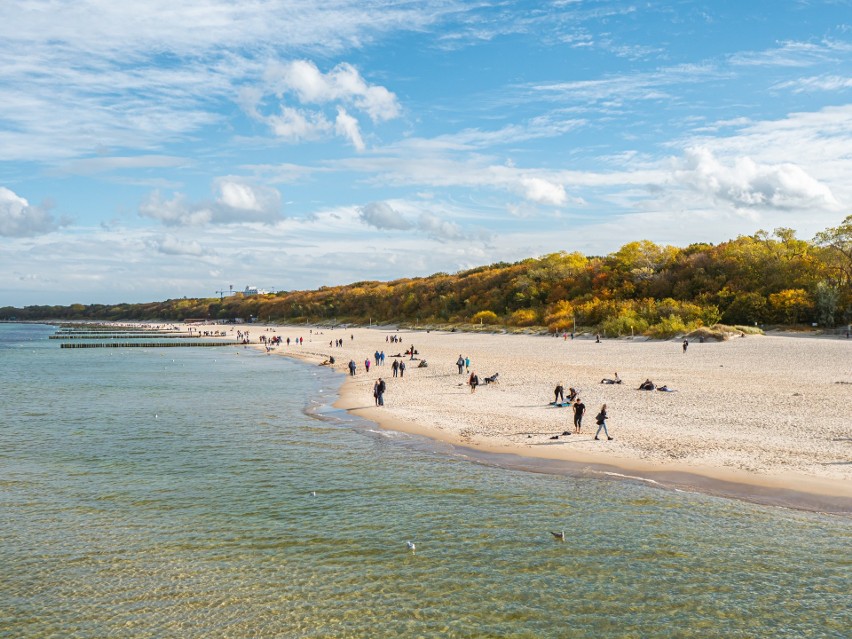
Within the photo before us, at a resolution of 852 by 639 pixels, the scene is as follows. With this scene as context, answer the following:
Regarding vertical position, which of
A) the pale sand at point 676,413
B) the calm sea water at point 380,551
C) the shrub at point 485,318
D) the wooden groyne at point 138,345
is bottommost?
the calm sea water at point 380,551

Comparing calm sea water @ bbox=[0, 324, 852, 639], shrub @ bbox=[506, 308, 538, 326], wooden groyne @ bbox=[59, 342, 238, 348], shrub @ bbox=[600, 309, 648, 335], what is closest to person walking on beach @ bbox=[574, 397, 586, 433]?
calm sea water @ bbox=[0, 324, 852, 639]

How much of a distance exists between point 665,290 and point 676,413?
2418 inches

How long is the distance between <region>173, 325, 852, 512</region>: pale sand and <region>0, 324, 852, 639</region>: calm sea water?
1970mm

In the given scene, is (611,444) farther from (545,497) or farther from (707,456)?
(545,497)

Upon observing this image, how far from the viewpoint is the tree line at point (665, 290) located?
62844mm

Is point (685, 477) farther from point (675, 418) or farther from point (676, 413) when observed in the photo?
point (676, 413)

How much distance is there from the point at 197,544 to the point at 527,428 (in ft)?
43.5

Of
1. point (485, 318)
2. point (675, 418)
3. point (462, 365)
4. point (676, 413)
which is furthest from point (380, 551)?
point (485, 318)

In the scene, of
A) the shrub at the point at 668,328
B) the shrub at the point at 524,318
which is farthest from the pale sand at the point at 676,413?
the shrub at the point at 524,318

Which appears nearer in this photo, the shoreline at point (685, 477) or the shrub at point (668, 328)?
the shoreline at point (685, 477)

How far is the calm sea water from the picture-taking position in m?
10.1

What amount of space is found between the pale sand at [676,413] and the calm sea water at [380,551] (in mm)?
1970

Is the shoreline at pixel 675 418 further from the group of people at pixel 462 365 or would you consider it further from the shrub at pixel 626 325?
the shrub at pixel 626 325

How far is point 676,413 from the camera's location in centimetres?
2428
